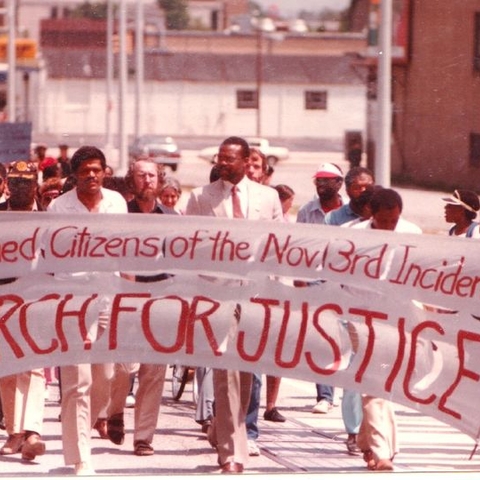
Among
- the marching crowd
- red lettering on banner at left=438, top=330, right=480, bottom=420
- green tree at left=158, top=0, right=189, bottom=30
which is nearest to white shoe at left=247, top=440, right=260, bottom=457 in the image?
the marching crowd

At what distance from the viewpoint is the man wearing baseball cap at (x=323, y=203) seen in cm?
780

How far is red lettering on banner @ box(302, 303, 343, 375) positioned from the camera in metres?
6.94

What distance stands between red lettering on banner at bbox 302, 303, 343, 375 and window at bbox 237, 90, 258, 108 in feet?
2.80

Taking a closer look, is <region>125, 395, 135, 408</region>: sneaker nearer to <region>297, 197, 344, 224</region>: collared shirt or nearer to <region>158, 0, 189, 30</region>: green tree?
<region>297, 197, 344, 224</region>: collared shirt

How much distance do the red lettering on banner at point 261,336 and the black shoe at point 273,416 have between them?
2.50 meters

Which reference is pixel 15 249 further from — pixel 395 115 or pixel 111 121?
pixel 395 115

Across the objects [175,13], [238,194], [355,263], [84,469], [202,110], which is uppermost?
[175,13]

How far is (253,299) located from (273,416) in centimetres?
291

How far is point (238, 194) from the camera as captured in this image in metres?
7.53

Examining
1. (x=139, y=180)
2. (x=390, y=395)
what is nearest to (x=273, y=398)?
(x=139, y=180)

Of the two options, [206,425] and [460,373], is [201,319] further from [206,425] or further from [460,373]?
[206,425]

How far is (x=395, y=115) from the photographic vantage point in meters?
7.11

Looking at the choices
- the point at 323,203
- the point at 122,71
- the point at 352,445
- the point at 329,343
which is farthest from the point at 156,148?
the point at 323,203

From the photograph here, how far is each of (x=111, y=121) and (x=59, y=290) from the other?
708mm
